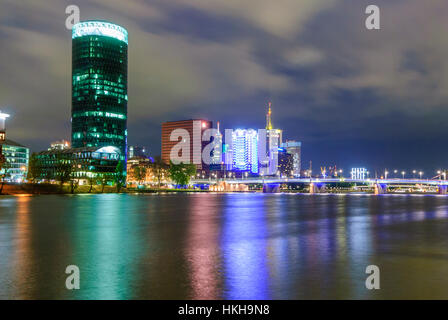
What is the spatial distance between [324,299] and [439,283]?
20.0ft

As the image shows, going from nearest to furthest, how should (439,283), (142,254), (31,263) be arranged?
(439,283) → (31,263) → (142,254)

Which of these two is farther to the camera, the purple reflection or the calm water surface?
the calm water surface

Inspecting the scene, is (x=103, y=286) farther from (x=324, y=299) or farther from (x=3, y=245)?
(x=3, y=245)

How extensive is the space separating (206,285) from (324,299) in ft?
16.1

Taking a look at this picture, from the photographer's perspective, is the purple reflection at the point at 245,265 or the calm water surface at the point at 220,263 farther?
the calm water surface at the point at 220,263

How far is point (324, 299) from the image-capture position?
15.6 meters

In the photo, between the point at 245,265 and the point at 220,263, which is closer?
the point at 245,265

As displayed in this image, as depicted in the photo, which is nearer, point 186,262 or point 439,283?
point 439,283

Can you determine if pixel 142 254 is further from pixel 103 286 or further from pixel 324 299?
pixel 324 299
